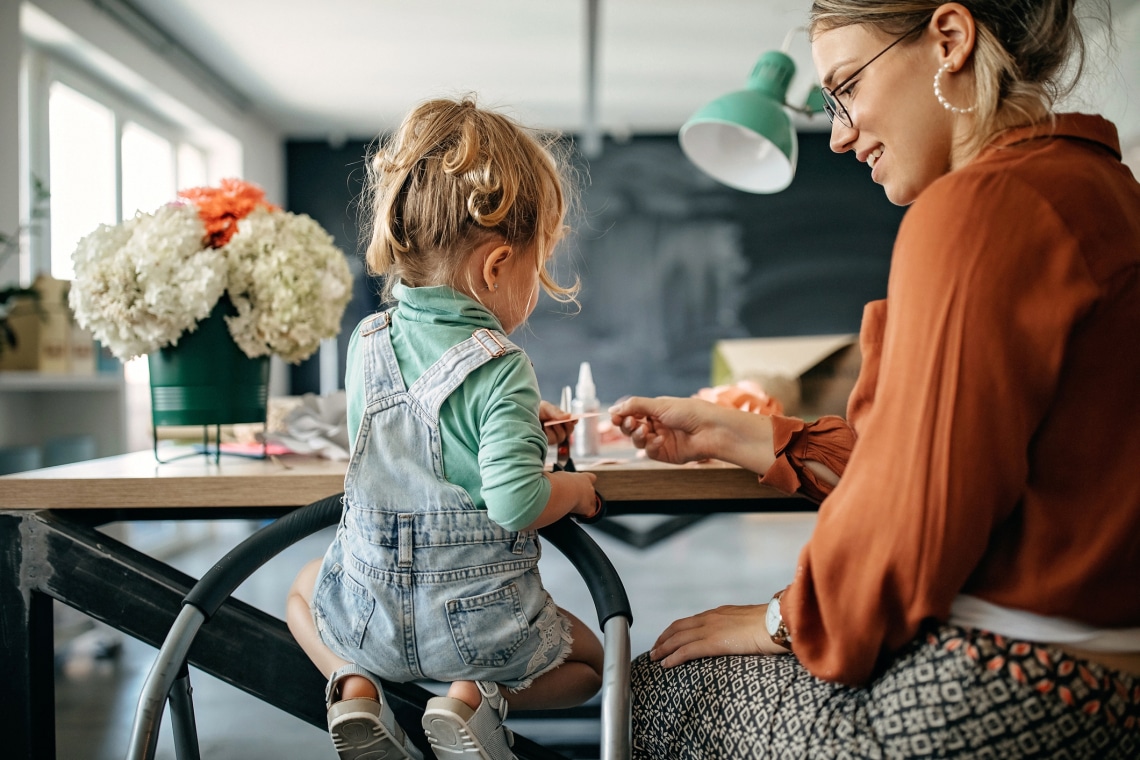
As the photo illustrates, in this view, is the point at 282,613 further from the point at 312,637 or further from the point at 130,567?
the point at 312,637

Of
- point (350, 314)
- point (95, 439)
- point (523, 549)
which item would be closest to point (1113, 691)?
point (523, 549)

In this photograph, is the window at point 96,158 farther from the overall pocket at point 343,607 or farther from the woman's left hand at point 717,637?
the woman's left hand at point 717,637

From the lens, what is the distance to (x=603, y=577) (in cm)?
89

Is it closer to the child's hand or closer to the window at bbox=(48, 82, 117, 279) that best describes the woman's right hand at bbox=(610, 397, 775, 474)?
the child's hand

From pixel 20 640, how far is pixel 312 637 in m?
0.41

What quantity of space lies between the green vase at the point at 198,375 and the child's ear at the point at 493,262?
547 mm

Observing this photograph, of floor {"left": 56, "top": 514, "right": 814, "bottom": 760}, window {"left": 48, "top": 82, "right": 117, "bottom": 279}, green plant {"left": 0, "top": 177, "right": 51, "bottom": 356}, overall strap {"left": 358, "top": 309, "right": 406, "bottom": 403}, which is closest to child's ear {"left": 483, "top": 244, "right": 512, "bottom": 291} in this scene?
overall strap {"left": 358, "top": 309, "right": 406, "bottom": 403}

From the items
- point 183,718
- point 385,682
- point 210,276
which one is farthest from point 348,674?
point 210,276

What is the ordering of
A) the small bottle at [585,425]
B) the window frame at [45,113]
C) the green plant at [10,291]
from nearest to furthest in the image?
the small bottle at [585,425]
the green plant at [10,291]
the window frame at [45,113]

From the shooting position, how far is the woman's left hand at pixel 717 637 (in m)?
0.92

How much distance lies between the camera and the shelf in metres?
3.28

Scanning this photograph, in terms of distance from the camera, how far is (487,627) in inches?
36.6

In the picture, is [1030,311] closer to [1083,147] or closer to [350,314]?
[1083,147]

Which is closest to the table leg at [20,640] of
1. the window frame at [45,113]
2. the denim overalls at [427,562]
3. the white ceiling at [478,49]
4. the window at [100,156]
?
the denim overalls at [427,562]
